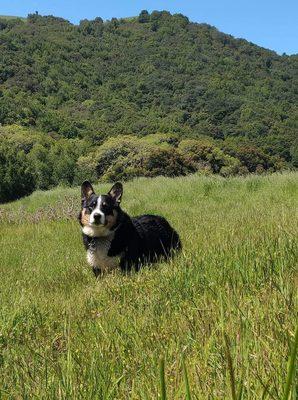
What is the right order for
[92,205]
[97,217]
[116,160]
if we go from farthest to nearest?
[116,160] → [92,205] → [97,217]

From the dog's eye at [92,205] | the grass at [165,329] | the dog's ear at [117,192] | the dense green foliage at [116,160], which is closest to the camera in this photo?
the grass at [165,329]

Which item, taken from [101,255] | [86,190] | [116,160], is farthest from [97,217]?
[116,160]

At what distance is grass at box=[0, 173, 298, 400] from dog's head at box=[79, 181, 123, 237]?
1.91ft

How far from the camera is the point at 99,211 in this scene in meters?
5.92

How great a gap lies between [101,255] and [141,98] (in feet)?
443

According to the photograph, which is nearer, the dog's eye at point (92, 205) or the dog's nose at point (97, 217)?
the dog's nose at point (97, 217)

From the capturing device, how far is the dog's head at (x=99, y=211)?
595 centimetres

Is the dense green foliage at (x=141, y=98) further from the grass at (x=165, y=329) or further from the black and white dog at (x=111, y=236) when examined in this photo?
the grass at (x=165, y=329)

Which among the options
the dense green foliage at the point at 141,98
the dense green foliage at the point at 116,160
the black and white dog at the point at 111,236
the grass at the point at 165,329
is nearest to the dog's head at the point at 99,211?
the black and white dog at the point at 111,236

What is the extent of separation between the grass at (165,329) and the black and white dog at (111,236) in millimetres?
330

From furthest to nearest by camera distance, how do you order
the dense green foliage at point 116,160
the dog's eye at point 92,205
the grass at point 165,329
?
the dense green foliage at point 116,160 < the dog's eye at point 92,205 < the grass at point 165,329

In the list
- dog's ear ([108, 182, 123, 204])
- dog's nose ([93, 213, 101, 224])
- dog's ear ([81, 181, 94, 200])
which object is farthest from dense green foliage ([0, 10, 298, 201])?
dog's nose ([93, 213, 101, 224])

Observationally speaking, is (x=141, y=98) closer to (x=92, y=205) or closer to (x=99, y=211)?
(x=92, y=205)

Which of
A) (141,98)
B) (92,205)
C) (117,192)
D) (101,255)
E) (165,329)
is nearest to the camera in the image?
(165,329)
